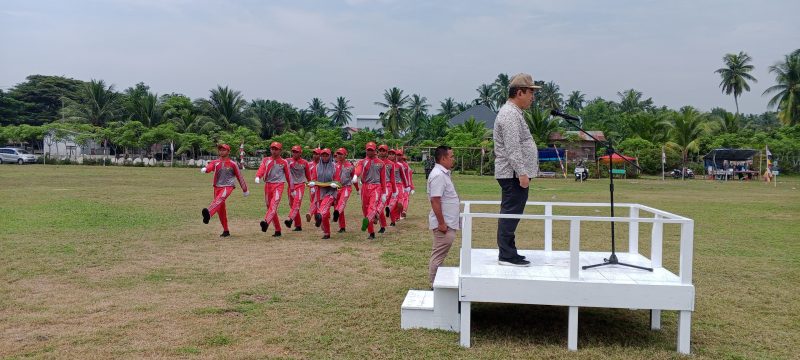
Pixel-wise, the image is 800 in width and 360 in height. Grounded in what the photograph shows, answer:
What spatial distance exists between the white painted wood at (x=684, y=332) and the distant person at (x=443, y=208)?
2434mm

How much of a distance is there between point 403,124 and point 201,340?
76154mm

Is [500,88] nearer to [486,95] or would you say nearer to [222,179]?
[486,95]

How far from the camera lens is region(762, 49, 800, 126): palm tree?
5984 centimetres

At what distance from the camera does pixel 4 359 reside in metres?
4.93

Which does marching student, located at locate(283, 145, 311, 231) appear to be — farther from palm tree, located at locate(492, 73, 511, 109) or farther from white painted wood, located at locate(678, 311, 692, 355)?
palm tree, located at locate(492, 73, 511, 109)

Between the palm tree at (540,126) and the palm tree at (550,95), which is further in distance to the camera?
the palm tree at (550,95)

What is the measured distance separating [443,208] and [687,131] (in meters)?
55.6

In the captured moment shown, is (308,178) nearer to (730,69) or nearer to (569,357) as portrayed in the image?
(569,357)

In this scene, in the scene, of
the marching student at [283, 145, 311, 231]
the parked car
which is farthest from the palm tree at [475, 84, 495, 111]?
the marching student at [283, 145, 311, 231]

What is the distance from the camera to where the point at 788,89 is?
60.7m

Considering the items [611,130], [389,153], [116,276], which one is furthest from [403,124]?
[116,276]

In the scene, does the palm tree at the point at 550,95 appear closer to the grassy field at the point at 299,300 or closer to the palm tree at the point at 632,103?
the palm tree at the point at 632,103

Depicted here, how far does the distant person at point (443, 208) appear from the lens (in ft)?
21.8

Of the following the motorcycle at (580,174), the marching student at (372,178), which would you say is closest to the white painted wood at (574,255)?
the marching student at (372,178)
